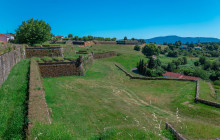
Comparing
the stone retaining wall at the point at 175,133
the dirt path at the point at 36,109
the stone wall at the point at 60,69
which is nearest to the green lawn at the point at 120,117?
the stone retaining wall at the point at 175,133

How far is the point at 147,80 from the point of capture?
31.1 meters

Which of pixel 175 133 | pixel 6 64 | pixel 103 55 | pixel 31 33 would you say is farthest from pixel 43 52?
pixel 175 133

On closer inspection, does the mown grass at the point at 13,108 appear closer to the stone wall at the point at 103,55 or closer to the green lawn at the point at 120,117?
the green lawn at the point at 120,117

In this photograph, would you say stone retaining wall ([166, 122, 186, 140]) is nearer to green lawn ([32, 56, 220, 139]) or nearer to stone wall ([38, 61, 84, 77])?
green lawn ([32, 56, 220, 139])

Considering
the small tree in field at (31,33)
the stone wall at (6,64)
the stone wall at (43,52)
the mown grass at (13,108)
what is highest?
the small tree in field at (31,33)

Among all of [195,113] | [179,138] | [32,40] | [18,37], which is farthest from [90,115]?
[18,37]

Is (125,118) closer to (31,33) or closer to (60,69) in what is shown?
(60,69)

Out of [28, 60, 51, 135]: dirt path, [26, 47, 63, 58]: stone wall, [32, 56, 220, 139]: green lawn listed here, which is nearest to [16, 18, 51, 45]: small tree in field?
[26, 47, 63, 58]: stone wall

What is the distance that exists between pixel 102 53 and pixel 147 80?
29.3 meters

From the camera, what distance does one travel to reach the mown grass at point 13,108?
23.1 ft

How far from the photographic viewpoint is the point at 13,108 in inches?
364

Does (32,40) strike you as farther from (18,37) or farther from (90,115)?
(90,115)

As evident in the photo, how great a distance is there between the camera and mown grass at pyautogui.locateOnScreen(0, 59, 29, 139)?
7.03 metres

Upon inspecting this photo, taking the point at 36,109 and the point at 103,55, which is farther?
the point at 103,55
